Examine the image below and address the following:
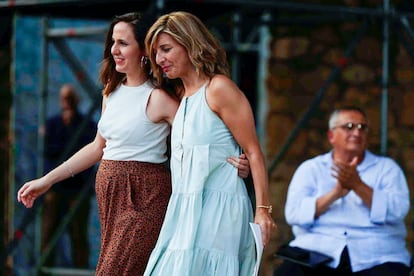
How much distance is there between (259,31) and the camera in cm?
852

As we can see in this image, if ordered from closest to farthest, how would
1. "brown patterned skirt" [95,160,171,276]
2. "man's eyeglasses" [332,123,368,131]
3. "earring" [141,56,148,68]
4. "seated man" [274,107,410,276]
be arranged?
"brown patterned skirt" [95,160,171,276] < "earring" [141,56,148,68] < "seated man" [274,107,410,276] < "man's eyeglasses" [332,123,368,131]

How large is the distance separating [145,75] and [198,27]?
1.28 ft

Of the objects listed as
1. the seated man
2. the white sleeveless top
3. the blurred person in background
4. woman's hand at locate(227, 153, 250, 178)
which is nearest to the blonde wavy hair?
the white sleeveless top

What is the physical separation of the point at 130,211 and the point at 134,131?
0.33 m

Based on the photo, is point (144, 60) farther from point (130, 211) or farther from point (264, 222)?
point (264, 222)

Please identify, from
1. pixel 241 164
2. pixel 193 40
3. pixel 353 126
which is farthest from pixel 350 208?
pixel 193 40

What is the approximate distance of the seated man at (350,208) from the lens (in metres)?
6.10

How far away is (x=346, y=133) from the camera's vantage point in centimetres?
625

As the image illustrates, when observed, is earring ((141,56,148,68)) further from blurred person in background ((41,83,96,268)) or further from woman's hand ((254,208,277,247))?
blurred person in background ((41,83,96,268))

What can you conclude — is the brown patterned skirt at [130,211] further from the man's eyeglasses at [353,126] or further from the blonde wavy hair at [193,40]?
the man's eyeglasses at [353,126]

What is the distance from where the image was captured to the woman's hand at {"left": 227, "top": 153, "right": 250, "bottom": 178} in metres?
4.88

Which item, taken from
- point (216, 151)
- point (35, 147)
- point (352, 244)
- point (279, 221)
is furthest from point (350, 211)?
point (35, 147)

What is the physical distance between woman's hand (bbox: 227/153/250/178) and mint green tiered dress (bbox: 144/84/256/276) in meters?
0.02

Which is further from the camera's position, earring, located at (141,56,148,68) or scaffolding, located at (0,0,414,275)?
scaffolding, located at (0,0,414,275)
